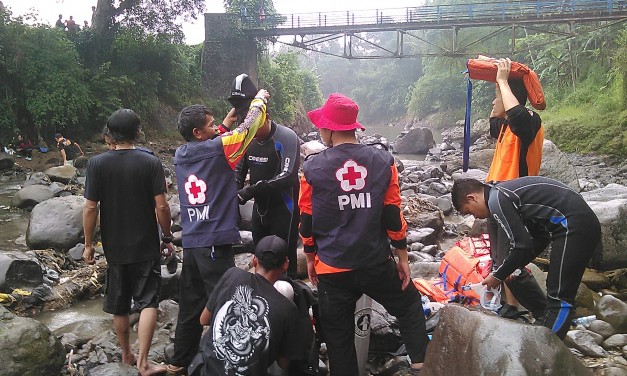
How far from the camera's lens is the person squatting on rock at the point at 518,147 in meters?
3.40

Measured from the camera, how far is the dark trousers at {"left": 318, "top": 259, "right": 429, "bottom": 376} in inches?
119

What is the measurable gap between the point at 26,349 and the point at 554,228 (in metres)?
3.46

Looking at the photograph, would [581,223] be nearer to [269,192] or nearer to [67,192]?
[269,192]

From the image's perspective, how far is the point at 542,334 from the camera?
2.42 m

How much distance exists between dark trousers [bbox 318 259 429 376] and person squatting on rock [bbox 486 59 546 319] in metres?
0.96

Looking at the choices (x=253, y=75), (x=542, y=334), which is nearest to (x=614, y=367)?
(x=542, y=334)

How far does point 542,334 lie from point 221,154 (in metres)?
2.17

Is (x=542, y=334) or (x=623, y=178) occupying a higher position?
(x=542, y=334)

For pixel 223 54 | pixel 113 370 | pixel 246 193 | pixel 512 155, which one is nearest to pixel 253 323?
pixel 113 370

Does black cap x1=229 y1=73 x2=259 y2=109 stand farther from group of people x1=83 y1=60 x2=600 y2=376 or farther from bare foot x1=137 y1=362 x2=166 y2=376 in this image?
bare foot x1=137 y1=362 x2=166 y2=376

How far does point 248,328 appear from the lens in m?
2.65

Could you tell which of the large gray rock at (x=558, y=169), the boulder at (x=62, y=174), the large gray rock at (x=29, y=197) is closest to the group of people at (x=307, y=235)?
the large gray rock at (x=558, y=169)

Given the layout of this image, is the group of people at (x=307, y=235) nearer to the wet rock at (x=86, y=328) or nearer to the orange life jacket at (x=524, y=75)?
the orange life jacket at (x=524, y=75)

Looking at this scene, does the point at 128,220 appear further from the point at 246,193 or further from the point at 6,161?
the point at 6,161
